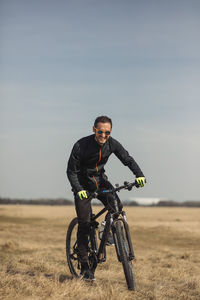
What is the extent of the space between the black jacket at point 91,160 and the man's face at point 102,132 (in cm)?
14

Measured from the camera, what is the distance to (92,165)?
7.33 meters

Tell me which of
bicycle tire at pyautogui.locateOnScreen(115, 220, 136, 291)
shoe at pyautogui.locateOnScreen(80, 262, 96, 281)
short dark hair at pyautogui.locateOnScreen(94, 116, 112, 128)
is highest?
short dark hair at pyautogui.locateOnScreen(94, 116, 112, 128)

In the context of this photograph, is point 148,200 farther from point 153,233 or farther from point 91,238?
point 91,238

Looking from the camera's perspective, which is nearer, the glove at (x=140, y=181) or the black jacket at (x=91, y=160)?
the glove at (x=140, y=181)

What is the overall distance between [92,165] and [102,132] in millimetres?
644

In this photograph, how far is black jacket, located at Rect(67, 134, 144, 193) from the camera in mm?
7188

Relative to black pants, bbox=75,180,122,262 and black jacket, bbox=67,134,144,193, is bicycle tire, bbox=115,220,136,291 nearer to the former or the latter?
black pants, bbox=75,180,122,262

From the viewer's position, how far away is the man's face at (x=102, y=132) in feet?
23.1

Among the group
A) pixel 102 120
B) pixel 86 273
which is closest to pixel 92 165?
pixel 102 120

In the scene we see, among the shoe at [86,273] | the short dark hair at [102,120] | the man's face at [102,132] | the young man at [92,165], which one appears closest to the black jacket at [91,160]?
the young man at [92,165]

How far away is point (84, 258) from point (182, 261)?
4.95 meters

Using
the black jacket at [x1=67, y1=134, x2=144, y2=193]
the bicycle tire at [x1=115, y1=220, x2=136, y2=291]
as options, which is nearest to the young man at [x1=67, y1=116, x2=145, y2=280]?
the black jacket at [x1=67, y1=134, x2=144, y2=193]

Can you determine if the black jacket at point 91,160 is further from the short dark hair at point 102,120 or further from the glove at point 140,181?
the short dark hair at point 102,120

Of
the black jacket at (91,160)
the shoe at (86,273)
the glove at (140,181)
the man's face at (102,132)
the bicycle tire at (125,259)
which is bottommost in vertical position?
the shoe at (86,273)
